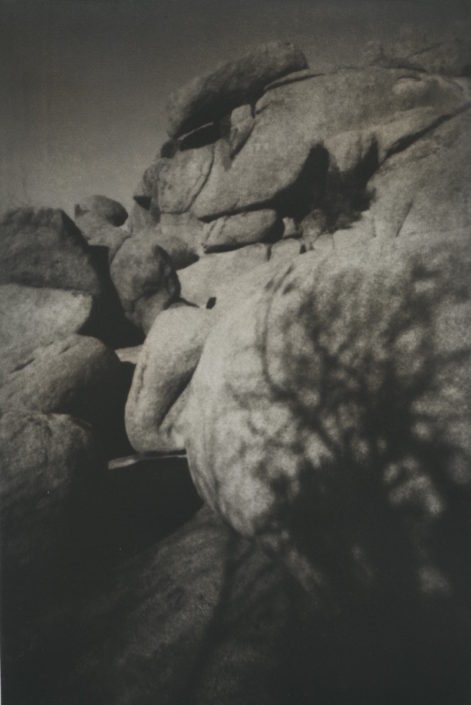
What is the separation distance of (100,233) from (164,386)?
4162 mm

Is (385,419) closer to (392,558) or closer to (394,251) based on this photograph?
(392,558)

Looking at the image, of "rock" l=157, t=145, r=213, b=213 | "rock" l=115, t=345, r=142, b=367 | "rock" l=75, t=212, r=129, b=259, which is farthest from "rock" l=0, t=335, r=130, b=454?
"rock" l=157, t=145, r=213, b=213

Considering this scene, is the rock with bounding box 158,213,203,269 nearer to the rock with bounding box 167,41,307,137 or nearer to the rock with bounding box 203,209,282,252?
the rock with bounding box 203,209,282,252

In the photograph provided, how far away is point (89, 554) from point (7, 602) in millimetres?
588

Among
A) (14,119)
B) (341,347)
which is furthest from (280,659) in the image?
(14,119)

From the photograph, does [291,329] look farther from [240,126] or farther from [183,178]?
[183,178]

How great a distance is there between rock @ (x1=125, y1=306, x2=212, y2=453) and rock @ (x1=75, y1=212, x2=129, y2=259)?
2613mm

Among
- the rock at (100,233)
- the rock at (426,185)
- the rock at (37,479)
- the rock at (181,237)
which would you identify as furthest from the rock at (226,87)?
the rock at (37,479)

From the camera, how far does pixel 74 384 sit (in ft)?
13.1

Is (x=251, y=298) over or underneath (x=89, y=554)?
over

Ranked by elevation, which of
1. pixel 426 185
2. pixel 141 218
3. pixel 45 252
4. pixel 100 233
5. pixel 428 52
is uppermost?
pixel 428 52

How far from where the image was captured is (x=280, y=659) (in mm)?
2242

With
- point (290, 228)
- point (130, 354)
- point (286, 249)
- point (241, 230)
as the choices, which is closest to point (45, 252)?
point (130, 354)

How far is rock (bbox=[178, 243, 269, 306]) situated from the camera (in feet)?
20.5
